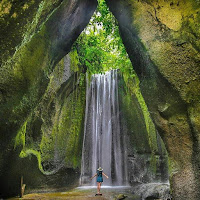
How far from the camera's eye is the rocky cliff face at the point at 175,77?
4328 millimetres

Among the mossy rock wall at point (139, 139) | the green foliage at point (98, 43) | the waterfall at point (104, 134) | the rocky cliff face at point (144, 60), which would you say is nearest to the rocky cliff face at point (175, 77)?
the rocky cliff face at point (144, 60)

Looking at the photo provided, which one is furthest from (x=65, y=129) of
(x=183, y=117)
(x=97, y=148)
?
(x=183, y=117)

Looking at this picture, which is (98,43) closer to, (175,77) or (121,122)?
(121,122)

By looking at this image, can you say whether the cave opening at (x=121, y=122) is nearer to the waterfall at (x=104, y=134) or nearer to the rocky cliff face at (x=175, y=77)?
the waterfall at (x=104, y=134)

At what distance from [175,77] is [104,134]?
7.73 m

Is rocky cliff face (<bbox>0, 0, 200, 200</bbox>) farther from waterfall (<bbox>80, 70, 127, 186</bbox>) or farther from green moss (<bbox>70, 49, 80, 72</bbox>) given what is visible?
waterfall (<bbox>80, 70, 127, 186</bbox>)

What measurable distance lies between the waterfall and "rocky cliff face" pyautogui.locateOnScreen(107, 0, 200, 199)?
660cm

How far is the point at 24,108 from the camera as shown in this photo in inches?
199

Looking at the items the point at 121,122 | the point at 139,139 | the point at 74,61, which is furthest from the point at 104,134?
the point at 74,61

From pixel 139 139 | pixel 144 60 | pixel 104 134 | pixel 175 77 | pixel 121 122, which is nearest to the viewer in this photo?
pixel 175 77

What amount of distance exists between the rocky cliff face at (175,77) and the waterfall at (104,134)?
6.60 metres

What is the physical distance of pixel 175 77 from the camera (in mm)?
4676

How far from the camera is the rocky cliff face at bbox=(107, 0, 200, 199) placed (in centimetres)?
433

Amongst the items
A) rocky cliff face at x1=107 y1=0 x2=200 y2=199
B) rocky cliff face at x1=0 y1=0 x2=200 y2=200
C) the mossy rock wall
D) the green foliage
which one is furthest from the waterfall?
rocky cliff face at x1=107 y1=0 x2=200 y2=199
